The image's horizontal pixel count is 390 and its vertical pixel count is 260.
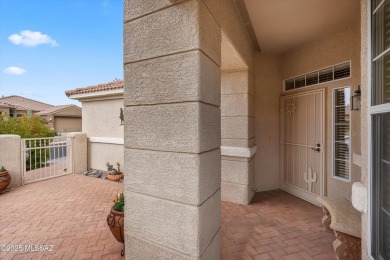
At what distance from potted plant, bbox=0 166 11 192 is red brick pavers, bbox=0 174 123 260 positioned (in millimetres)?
213

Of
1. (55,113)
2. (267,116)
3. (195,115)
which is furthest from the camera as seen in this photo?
(55,113)

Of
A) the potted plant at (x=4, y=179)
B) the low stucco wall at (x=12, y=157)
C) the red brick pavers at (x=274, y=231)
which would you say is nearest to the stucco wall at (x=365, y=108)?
the red brick pavers at (x=274, y=231)

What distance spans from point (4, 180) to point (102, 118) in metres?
3.44

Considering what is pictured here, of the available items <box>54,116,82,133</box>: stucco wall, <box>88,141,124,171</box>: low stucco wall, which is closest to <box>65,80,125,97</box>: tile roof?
<box>88,141,124,171</box>: low stucco wall

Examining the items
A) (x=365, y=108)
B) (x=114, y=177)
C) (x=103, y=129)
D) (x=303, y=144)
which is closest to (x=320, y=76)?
(x=303, y=144)

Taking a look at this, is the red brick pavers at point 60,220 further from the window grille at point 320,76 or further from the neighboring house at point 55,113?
the neighboring house at point 55,113

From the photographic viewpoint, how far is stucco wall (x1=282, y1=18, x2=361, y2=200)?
11.2ft

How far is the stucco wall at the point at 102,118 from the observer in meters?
7.29

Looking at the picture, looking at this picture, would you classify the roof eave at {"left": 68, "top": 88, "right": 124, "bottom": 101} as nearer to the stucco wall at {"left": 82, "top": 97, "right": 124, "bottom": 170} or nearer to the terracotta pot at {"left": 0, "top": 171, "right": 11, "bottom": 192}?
the stucco wall at {"left": 82, "top": 97, "right": 124, "bottom": 170}

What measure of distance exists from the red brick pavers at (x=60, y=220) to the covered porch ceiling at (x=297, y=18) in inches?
169

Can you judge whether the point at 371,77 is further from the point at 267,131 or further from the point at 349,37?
the point at 267,131

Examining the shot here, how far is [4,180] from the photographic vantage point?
4934mm

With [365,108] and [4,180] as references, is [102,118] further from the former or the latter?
[365,108]

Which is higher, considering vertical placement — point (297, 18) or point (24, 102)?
point (24, 102)
